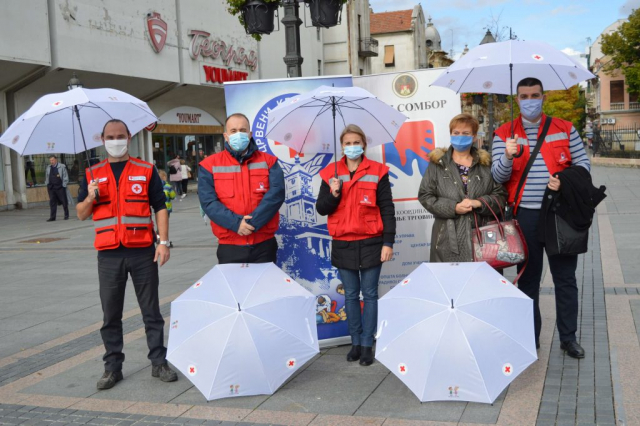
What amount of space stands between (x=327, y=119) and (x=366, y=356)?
6.11 feet

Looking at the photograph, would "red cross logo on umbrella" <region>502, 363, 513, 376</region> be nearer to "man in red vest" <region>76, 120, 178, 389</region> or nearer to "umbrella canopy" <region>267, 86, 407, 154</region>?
"umbrella canopy" <region>267, 86, 407, 154</region>

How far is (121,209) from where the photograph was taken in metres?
5.02

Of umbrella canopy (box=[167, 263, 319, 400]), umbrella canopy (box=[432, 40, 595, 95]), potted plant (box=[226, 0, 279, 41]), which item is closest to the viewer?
umbrella canopy (box=[167, 263, 319, 400])

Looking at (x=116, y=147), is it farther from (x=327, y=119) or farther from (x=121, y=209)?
(x=327, y=119)

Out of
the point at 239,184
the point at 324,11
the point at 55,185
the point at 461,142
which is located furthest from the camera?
the point at 55,185

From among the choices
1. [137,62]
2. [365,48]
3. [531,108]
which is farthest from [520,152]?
[365,48]

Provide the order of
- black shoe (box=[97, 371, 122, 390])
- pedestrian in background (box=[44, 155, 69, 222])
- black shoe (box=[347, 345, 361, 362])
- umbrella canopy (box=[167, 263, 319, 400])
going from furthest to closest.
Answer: pedestrian in background (box=[44, 155, 69, 222]) → black shoe (box=[347, 345, 361, 362]) → black shoe (box=[97, 371, 122, 390]) → umbrella canopy (box=[167, 263, 319, 400])

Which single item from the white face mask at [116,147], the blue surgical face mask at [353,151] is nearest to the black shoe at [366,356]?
the blue surgical face mask at [353,151]

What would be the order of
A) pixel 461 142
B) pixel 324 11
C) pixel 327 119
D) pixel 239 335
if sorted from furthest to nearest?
1. pixel 324 11
2. pixel 327 119
3. pixel 461 142
4. pixel 239 335

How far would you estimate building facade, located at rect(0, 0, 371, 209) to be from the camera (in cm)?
2164

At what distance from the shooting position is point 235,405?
4.58 m

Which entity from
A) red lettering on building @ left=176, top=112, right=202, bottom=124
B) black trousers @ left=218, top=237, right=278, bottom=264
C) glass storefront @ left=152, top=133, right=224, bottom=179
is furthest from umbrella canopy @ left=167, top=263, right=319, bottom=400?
red lettering on building @ left=176, top=112, right=202, bottom=124

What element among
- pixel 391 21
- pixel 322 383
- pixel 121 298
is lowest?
pixel 322 383

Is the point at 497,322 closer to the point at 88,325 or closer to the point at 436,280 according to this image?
the point at 436,280
